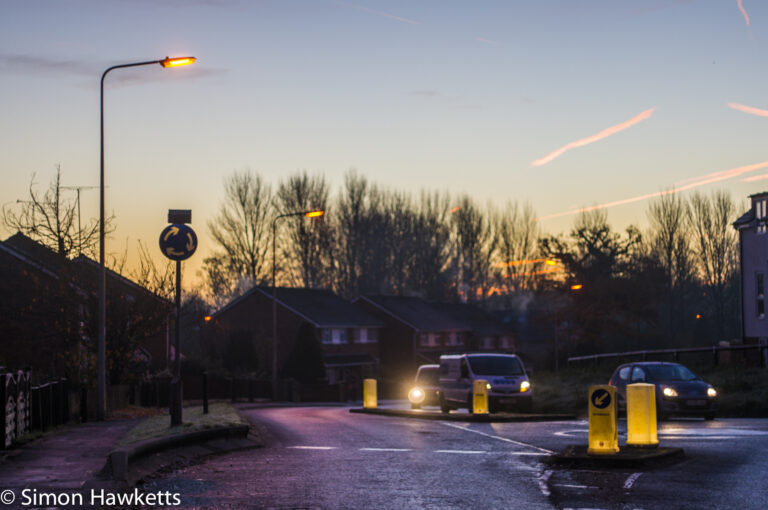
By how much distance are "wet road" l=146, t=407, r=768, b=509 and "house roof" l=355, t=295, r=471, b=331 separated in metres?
61.3

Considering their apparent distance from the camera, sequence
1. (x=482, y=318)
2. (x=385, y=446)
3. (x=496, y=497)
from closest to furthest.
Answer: (x=496, y=497) < (x=385, y=446) < (x=482, y=318)

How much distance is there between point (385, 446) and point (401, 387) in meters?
51.9

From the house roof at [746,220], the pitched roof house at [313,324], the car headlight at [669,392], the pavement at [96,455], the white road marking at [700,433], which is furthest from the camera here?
the pitched roof house at [313,324]

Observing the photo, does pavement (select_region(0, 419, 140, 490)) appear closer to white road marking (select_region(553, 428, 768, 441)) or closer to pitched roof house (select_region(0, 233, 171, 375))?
white road marking (select_region(553, 428, 768, 441))

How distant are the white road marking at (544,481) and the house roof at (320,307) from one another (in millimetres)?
57817

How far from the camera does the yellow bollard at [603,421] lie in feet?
45.6

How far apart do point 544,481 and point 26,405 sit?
9.91m

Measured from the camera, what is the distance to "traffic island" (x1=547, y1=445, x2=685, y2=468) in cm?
1318

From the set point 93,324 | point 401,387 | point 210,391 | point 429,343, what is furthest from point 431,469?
point 429,343

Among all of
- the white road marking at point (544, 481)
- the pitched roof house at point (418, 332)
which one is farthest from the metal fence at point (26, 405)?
the pitched roof house at point (418, 332)

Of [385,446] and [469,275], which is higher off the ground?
[469,275]

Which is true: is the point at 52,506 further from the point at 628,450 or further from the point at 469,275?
the point at 469,275

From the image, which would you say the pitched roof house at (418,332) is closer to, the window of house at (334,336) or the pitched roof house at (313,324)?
the pitched roof house at (313,324)

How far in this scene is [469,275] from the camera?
323ft
